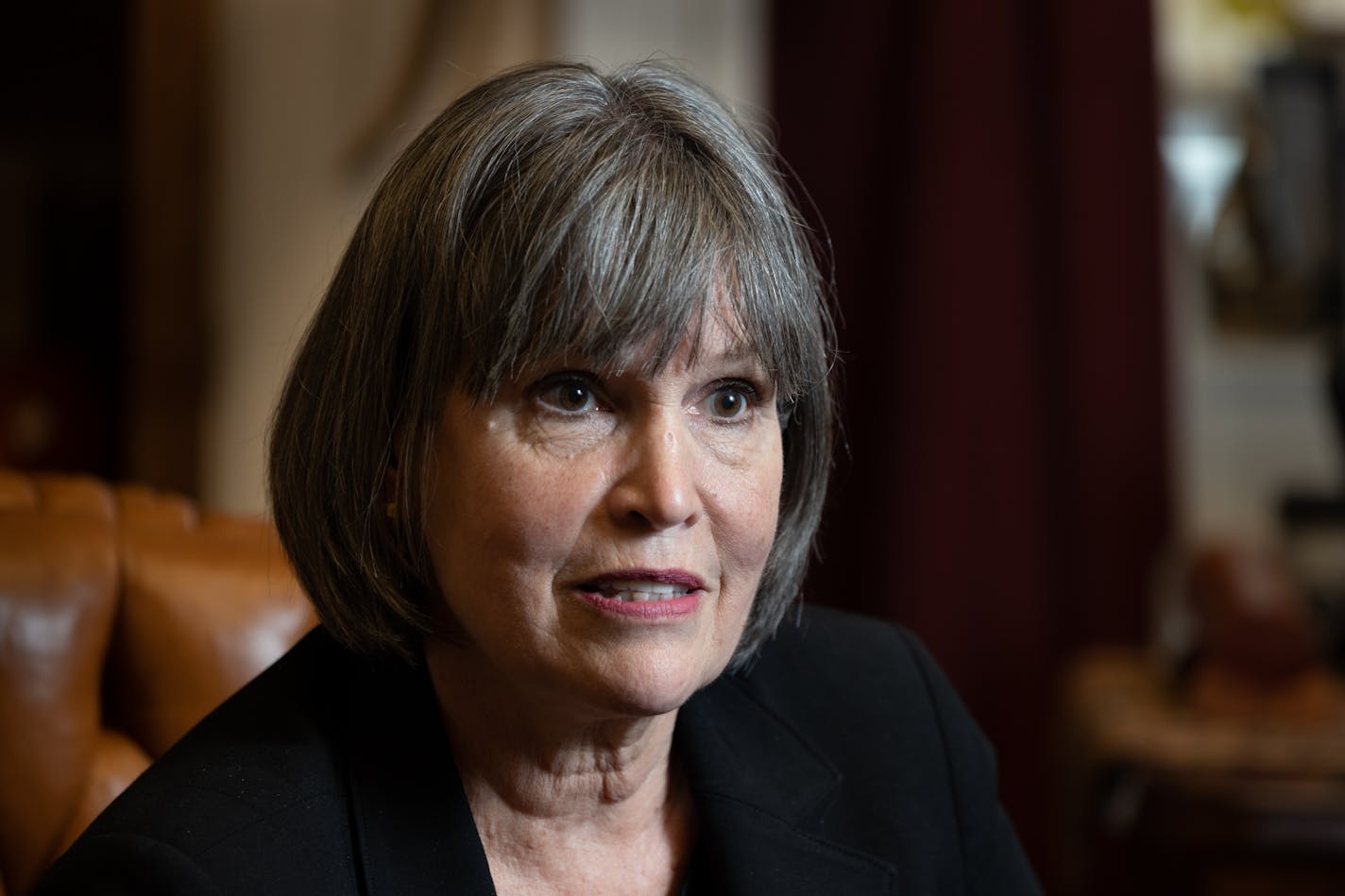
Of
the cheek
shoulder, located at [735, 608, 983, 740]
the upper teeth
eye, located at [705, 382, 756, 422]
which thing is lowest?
shoulder, located at [735, 608, 983, 740]

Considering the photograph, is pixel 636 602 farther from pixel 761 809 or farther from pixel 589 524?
pixel 761 809

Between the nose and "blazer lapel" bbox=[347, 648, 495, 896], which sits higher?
the nose

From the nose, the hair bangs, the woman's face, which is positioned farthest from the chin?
the hair bangs

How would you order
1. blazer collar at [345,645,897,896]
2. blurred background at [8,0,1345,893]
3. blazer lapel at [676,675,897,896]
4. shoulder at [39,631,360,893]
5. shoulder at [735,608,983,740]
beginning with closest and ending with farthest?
shoulder at [39,631,360,893] → blazer collar at [345,645,897,896] → blazer lapel at [676,675,897,896] → shoulder at [735,608,983,740] → blurred background at [8,0,1345,893]

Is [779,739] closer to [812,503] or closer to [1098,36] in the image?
[812,503]

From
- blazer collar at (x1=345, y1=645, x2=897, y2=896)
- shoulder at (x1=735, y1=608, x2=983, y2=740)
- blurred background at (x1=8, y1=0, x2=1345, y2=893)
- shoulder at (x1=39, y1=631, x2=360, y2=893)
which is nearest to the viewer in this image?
shoulder at (x1=39, y1=631, x2=360, y2=893)

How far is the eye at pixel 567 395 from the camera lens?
42.9 inches

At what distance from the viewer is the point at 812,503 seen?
1352 millimetres

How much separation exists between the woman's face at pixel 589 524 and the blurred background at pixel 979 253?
203 centimetres

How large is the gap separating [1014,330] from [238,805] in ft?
8.47

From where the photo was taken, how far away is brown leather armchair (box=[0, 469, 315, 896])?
1292 mm

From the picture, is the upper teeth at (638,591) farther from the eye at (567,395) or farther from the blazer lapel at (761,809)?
the blazer lapel at (761,809)

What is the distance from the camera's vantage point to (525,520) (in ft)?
3.51

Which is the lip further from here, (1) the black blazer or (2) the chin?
(1) the black blazer
